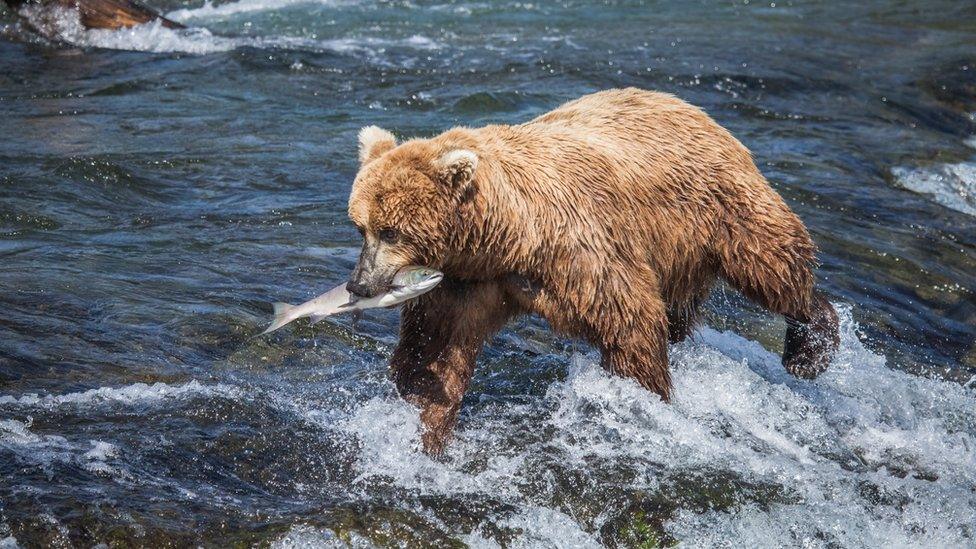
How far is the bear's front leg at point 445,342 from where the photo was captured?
5.44 m

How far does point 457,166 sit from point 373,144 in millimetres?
589

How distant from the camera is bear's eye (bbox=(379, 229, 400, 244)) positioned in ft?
16.3

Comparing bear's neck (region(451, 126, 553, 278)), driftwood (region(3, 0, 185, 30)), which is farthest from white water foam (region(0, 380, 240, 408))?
driftwood (region(3, 0, 185, 30))

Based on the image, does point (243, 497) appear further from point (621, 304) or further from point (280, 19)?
point (280, 19)

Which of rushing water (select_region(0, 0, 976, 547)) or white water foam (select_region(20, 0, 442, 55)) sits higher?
white water foam (select_region(20, 0, 442, 55))

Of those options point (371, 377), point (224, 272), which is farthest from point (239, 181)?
point (371, 377)

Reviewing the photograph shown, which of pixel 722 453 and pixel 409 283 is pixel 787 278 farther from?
pixel 409 283

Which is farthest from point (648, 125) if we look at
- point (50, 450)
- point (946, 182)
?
point (946, 182)

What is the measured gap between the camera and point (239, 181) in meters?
9.42

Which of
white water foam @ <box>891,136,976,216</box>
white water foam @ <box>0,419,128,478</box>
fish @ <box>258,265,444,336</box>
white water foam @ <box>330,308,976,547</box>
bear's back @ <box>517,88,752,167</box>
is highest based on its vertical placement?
bear's back @ <box>517,88,752,167</box>

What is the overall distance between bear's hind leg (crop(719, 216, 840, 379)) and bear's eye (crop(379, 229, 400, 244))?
196 cm

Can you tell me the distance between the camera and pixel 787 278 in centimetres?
633

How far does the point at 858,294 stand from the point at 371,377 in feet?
11.7

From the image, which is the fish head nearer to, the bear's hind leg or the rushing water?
the rushing water
